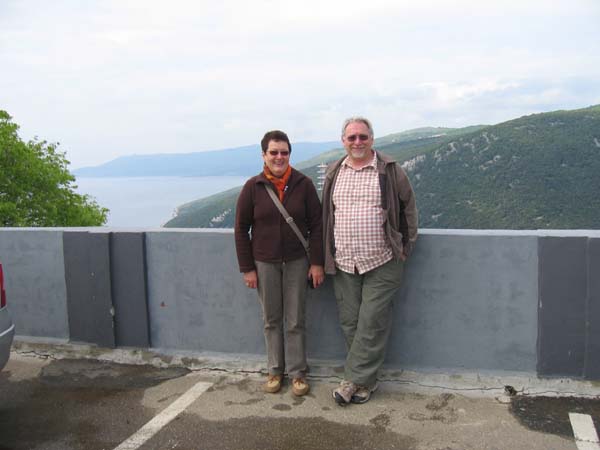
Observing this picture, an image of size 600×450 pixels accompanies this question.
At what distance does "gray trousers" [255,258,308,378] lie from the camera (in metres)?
4.10

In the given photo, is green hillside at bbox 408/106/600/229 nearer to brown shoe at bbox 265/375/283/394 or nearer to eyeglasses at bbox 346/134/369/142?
brown shoe at bbox 265/375/283/394

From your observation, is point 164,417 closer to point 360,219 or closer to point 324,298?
point 324,298

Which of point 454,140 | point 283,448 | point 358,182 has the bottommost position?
point 283,448

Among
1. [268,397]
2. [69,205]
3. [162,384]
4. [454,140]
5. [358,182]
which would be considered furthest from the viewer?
[454,140]

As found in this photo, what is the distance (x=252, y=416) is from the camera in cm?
384

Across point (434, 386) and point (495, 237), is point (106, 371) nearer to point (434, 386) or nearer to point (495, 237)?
point (434, 386)

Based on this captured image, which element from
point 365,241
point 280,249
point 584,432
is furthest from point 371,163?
point 584,432

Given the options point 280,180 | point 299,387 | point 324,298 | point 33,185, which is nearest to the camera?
point 280,180

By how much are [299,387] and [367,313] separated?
75 centimetres

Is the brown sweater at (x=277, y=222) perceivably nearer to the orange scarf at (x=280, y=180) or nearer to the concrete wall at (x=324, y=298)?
the orange scarf at (x=280, y=180)

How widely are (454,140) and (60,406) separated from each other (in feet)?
261

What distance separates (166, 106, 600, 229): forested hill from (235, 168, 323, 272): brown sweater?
48104 millimetres

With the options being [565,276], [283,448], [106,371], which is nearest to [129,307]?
[106,371]

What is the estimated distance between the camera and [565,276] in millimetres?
3924
